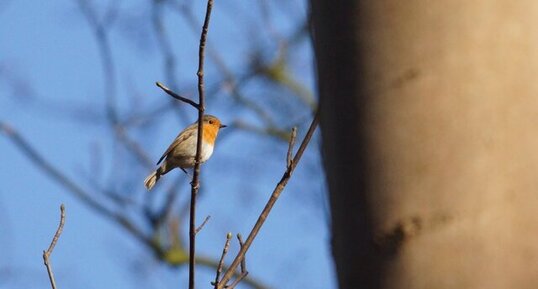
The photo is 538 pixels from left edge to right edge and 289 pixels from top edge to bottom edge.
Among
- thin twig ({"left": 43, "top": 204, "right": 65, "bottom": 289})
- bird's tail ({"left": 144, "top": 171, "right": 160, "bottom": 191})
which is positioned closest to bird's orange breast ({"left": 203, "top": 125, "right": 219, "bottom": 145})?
bird's tail ({"left": 144, "top": 171, "right": 160, "bottom": 191})

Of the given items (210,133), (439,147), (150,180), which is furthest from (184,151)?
(439,147)

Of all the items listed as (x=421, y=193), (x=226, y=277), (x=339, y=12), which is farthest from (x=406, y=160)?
(x=226, y=277)

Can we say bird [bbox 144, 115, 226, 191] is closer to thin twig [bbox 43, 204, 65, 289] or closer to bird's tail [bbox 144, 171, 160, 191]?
bird's tail [bbox 144, 171, 160, 191]

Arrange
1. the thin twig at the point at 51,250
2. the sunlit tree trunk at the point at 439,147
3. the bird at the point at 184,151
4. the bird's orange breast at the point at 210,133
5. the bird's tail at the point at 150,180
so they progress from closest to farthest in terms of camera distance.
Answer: the sunlit tree trunk at the point at 439,147 → the thin twig at the point at 51,250 → the bird at the point at 184,151 → the bird's orange breast at the point at 210,133 → the bird's tail at the point at 150,180

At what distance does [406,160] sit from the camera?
64 centimetres

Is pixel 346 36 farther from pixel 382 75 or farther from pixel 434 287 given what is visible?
pixel 434 287

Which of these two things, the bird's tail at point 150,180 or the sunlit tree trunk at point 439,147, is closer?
the sunlit tree trunk at point 439,147

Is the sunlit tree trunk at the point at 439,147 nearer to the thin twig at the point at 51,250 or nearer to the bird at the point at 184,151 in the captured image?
the thin twig at the point at 51,250

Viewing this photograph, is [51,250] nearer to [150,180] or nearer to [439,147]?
[439,147]

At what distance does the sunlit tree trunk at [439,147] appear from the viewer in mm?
613

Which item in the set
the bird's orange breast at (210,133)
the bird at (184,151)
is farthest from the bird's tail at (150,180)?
the bird's orange breast at (210,133)

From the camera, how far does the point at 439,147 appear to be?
632 mm

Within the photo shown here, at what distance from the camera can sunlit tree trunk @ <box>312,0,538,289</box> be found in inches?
24.1

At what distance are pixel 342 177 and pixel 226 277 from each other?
3.40ft
